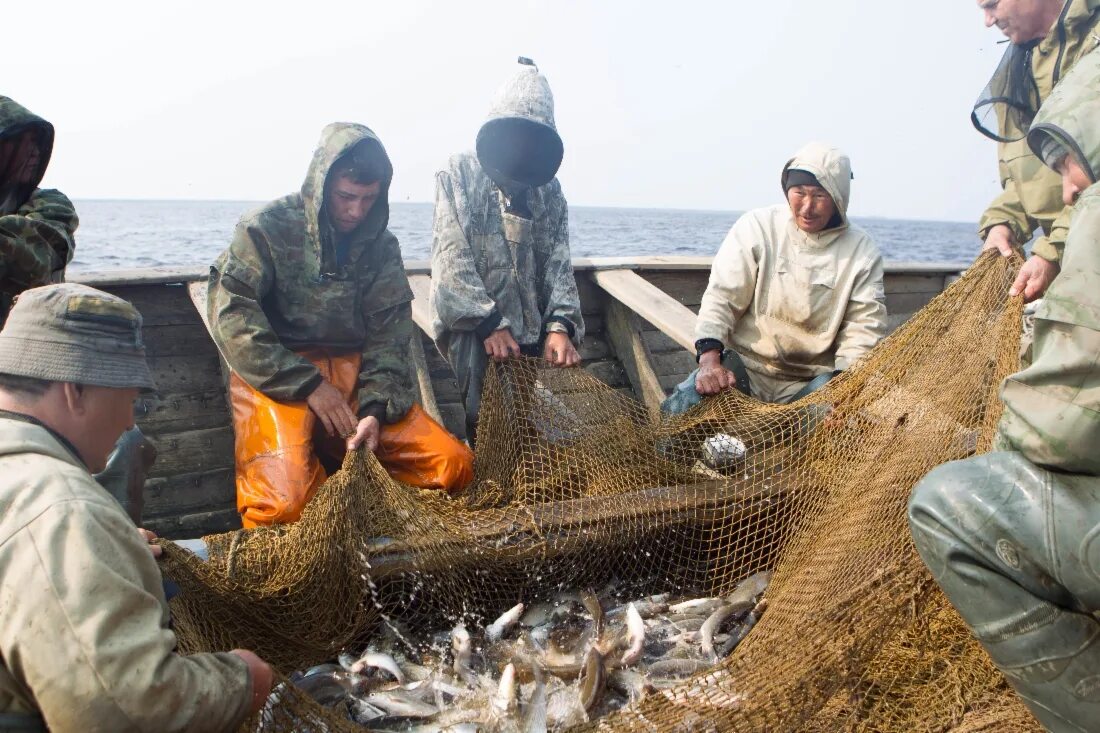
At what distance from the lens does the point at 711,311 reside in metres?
5.22

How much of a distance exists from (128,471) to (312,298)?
1230mm

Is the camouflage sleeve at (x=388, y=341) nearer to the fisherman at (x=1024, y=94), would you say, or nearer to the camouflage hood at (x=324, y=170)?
the camouflage hood at (x=324, y=170)

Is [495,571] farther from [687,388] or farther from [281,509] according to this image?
[687,388]

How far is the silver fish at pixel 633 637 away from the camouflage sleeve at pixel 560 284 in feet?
6.21

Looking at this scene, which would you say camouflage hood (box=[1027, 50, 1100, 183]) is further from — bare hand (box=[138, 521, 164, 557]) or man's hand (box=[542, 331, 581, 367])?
bare hand (box=[138, 521, 164, 557])

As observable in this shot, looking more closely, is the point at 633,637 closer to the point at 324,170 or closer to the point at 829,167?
the point at 324,170

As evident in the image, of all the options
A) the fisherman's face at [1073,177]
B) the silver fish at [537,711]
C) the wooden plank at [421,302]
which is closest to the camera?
the fisherman's face at [1073,177]

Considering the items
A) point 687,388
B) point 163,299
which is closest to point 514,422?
point 687,388

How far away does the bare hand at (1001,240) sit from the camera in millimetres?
4234

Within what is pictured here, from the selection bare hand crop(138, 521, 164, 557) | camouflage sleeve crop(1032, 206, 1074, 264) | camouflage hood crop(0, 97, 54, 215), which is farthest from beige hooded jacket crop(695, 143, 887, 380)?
camouflage hood crop(0, 97, 54, 215)

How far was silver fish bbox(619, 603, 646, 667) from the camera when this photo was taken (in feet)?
11.6

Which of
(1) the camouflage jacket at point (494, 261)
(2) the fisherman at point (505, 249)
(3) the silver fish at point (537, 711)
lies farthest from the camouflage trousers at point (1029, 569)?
(1) the camouflage jacket at point (494, 261)

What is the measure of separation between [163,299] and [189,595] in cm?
261

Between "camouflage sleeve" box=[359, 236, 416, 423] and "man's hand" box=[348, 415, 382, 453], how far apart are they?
4.7 inches
